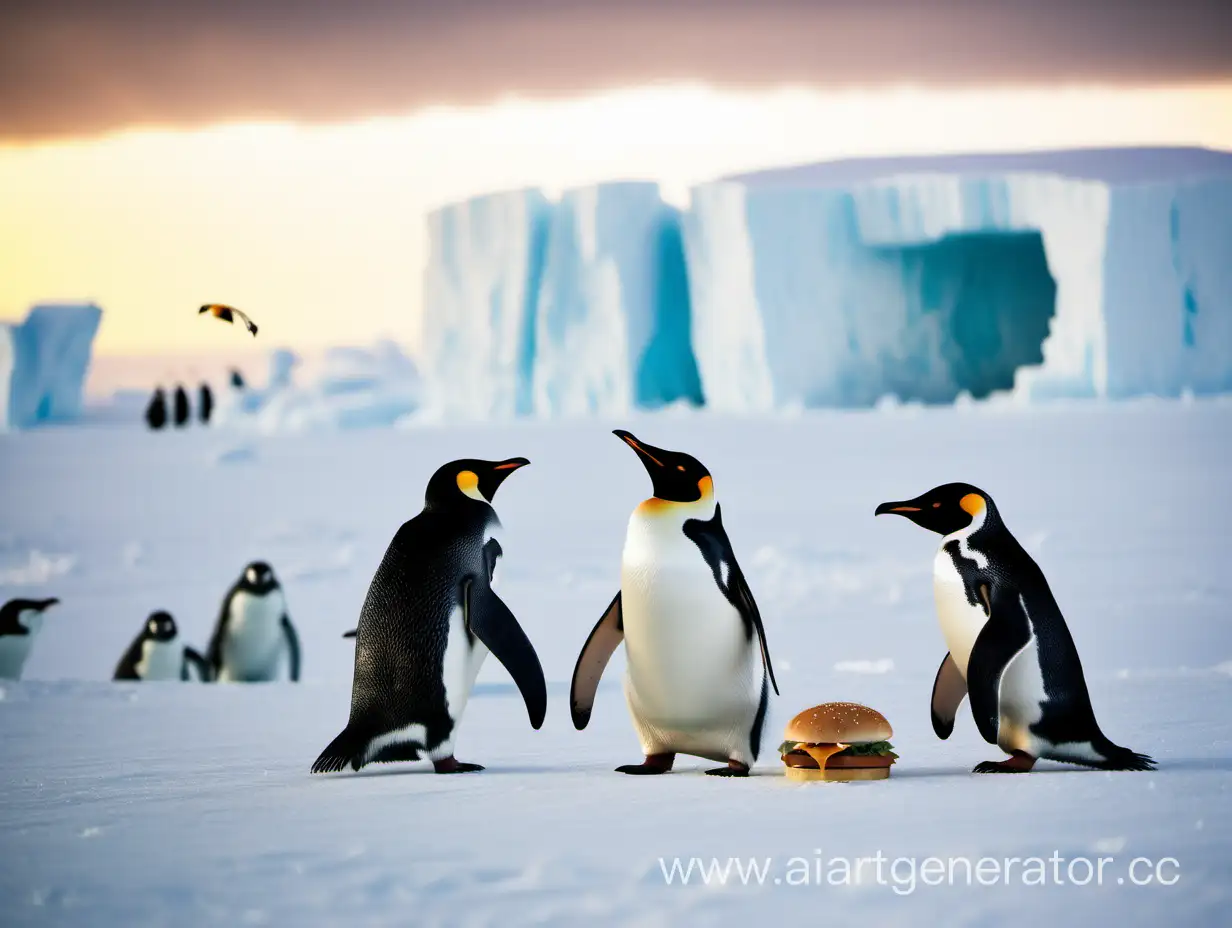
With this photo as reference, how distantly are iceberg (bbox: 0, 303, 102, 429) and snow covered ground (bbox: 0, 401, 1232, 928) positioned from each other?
19.1 ft

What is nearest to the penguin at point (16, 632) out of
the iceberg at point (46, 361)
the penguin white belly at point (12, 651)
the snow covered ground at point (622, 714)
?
the penguin white belly at point (12, 651)

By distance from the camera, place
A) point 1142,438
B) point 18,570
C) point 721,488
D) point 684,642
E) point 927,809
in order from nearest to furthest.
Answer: point 927,809 → point 684,642 → point 18,570 → point 721,488 → point 1142,438

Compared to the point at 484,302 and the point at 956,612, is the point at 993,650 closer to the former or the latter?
the point at 956,612

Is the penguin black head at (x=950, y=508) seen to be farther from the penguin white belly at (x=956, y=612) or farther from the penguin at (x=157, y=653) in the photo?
the penguin at (x=157, y=653)

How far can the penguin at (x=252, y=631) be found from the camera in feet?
28.9

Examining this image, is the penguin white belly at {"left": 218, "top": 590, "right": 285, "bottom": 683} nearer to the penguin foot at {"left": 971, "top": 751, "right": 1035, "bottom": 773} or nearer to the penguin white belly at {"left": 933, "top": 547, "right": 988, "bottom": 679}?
the penguin white belly at {"left": 933, "top": 547, "right": 988, "bottom": 679}

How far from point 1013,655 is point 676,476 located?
0.93m

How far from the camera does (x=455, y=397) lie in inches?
752

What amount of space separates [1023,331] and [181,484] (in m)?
9.72

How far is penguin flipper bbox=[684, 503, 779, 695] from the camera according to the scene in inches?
164

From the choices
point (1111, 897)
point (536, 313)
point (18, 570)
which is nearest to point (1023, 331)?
point (536, 313)

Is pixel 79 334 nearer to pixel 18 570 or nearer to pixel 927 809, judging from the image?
pixel 18 570

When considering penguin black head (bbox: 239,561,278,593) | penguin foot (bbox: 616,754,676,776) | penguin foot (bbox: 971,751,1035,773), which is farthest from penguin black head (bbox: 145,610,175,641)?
penguin foot (bbox: 971,751,1035,773)

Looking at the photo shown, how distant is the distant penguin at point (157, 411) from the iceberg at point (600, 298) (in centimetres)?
743
